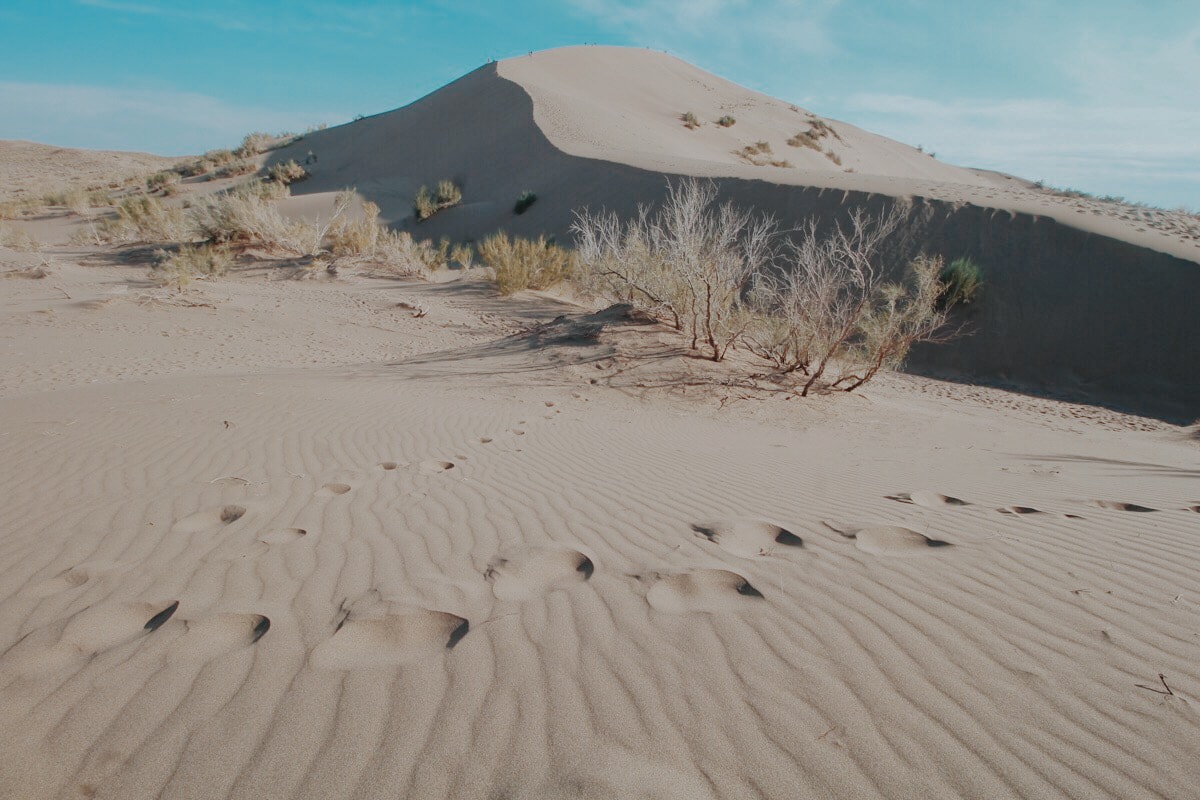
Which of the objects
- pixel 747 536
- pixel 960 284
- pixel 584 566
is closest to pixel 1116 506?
pixel 747 536

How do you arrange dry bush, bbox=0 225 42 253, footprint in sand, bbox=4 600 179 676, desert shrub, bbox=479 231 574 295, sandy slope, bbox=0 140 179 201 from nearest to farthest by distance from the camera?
footprint in sand, bbox=4 600 179 676
desert shrub, bbox=479 231 574 295
dry bush, bbox=0 225 42 253
sandy slope, bbox=0 140 179 201

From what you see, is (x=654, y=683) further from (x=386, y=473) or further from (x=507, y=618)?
(x=386, y=473)

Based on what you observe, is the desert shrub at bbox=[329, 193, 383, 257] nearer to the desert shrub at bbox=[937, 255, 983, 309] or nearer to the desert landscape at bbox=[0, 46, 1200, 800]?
the desert landscape at bbox=[0, 46, 1200, 800]

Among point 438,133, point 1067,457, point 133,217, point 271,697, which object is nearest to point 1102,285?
point 1067,457

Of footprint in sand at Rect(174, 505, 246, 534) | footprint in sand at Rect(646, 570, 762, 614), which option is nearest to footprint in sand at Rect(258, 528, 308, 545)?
footprint in sand at Rect(174, 505, 246, 534)

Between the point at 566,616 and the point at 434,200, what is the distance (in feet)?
85.1

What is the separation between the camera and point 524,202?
2253cm

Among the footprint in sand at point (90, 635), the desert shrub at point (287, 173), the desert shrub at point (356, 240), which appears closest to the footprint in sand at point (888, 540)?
the footprint in sand at point (90, 635)

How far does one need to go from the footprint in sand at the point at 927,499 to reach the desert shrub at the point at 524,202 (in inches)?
829

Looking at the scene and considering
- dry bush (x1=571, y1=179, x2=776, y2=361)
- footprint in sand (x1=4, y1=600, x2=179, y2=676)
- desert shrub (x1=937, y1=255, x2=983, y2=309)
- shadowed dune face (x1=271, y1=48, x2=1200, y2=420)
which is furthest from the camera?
desert shrub (x1=937, y1=255, x2=983, y2=309)

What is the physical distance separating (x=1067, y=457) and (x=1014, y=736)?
514 centimetres

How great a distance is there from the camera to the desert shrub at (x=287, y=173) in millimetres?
30891

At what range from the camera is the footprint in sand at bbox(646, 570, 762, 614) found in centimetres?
212

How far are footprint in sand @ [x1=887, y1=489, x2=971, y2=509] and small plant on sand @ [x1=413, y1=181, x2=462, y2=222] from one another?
23950 millimetres
